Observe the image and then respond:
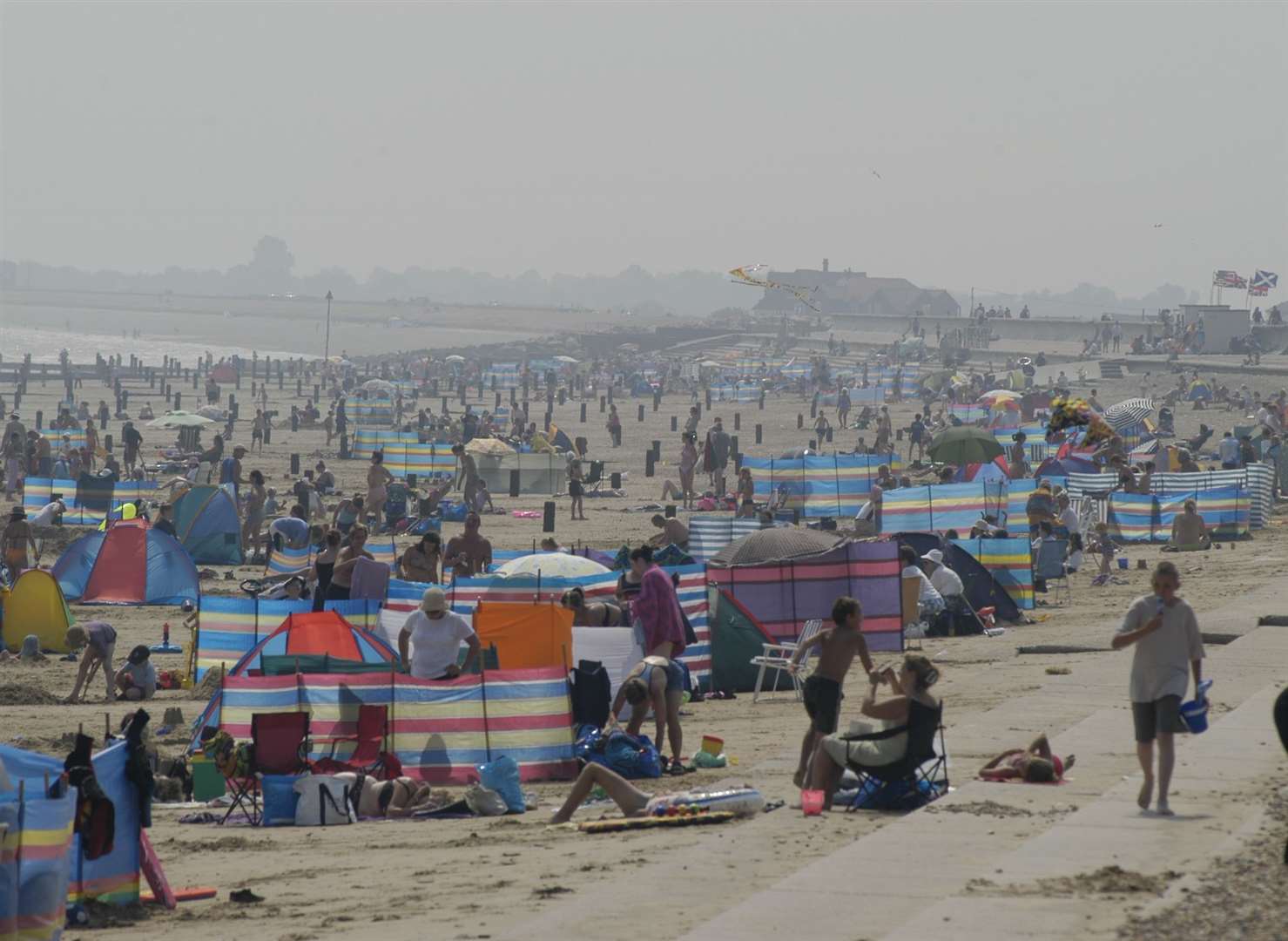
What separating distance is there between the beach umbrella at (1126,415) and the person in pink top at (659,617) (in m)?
24.1

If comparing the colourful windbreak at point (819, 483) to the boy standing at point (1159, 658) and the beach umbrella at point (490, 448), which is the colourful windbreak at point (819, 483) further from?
the boy standing at point (1159, 658)

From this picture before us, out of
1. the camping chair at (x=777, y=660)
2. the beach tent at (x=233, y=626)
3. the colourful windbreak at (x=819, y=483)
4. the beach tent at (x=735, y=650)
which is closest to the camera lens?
the camping chair at (x=777, y=660)

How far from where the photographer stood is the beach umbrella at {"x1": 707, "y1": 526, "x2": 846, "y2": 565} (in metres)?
14.1

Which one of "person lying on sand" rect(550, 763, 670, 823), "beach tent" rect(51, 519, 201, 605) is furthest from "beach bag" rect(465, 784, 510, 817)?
"beach tent" rect(51, 519, 201, 605)

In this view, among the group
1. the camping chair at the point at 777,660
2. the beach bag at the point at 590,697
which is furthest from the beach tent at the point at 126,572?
the beach bag at the point at 590,697

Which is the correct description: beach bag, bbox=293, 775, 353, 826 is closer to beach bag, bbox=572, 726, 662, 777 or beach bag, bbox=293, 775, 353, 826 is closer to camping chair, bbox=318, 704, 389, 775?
camping chair, bbox=318, 704, 389, 775

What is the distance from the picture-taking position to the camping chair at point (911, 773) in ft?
26.4

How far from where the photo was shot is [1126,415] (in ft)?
112

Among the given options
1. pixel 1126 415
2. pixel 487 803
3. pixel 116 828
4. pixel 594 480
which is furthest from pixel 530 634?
pixel 1126 415

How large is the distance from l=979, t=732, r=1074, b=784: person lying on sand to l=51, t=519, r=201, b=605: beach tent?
37.9 feet

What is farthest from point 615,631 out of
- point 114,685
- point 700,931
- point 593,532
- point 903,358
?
point 903,358

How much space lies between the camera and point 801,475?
24.6 metres

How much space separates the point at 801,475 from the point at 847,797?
16.5 metres

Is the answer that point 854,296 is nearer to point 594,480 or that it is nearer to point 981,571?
point 594,480
